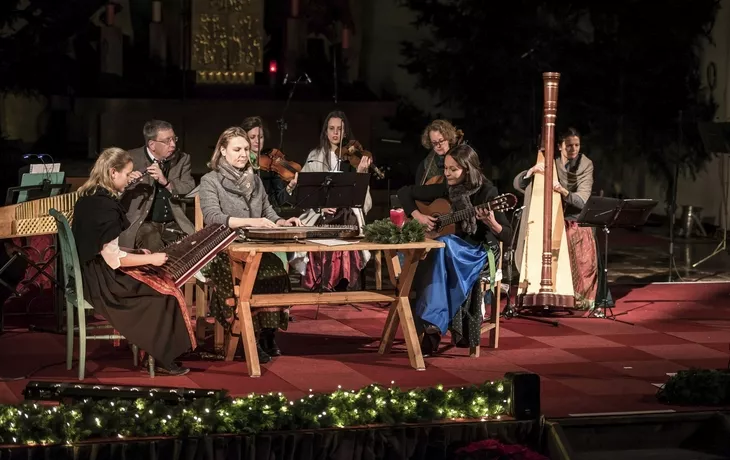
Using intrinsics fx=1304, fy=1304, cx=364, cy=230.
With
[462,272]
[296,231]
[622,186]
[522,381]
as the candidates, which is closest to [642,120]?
[622,186]

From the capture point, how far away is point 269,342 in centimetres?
754

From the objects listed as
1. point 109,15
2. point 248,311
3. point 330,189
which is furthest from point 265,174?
point 109,15

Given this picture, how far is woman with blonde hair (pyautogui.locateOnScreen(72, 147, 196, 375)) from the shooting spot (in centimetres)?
674

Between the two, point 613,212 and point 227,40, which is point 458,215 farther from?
point 227,40

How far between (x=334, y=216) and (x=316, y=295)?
1987mm

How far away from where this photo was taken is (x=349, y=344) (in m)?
7.89

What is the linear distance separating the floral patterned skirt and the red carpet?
9.3 inches

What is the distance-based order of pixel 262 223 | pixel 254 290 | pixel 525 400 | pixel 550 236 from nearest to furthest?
pixel 525 400
pixel 262 223
pixel 254 290
pixel 550 236

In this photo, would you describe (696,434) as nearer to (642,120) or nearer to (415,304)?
(415,304)

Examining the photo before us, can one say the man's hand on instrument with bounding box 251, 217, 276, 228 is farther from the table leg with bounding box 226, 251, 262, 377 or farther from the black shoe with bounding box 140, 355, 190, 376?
the black shoe with bounding box 140, 355, 190, 376

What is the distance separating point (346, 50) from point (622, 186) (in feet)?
11.5

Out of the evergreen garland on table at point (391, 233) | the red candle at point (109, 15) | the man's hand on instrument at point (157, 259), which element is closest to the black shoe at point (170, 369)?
the man's hand on instrument at point (157, 259)

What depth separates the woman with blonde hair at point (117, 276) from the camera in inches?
265

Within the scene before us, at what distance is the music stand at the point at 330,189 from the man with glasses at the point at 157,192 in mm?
1153
